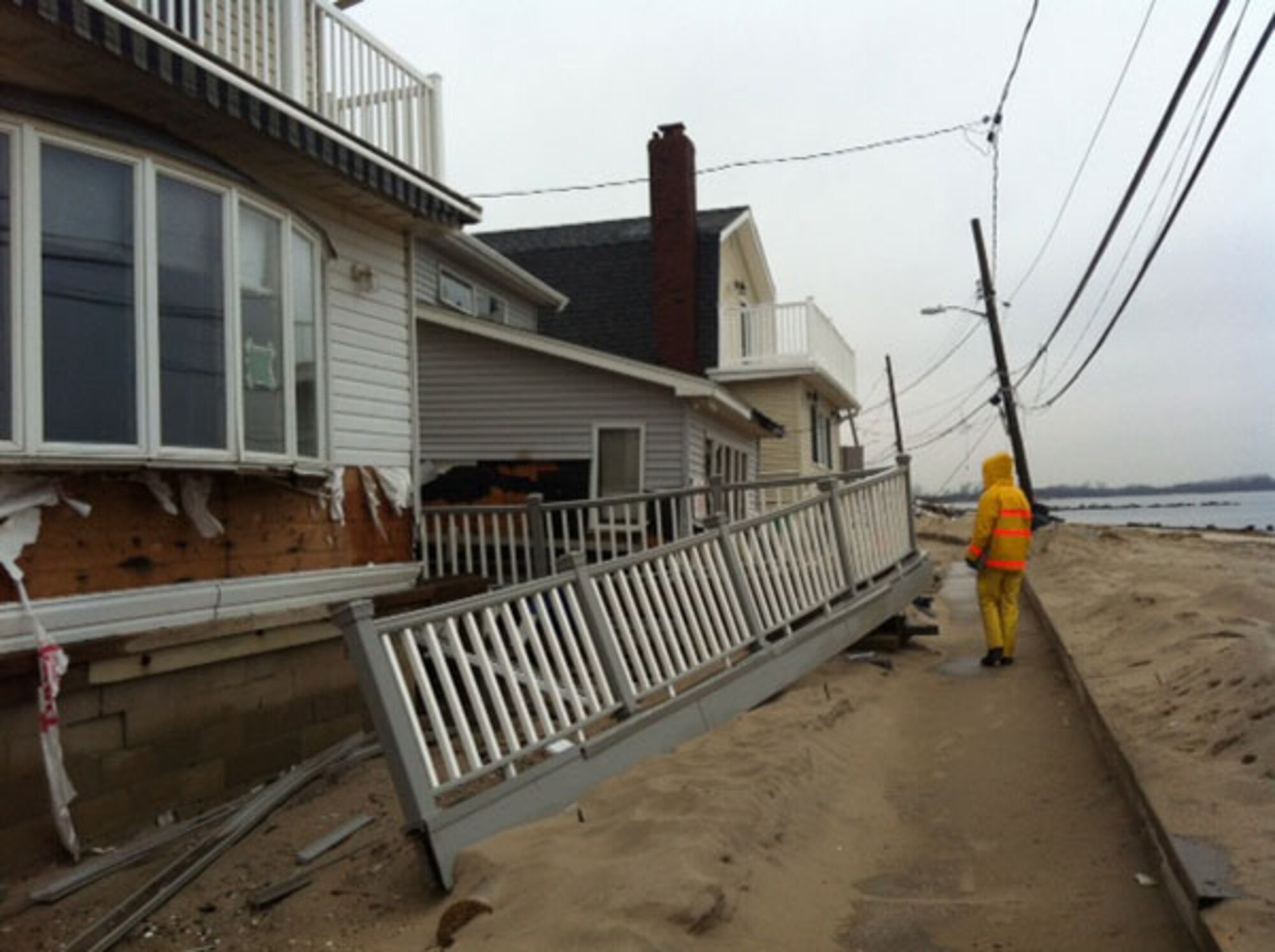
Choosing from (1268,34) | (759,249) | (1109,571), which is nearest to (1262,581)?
(1109,571)

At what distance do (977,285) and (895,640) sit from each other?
19.9 m

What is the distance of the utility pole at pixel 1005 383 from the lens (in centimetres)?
2462

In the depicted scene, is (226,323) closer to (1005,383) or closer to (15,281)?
(15,281)

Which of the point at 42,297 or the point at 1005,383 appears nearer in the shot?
the point at 42,297

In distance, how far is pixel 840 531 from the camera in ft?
25.5

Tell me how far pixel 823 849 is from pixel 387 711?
2070mm

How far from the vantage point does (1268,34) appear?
5.06 m

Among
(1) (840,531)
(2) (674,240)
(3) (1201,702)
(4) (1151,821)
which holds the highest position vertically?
(2) (674,240)

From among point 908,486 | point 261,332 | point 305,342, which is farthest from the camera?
point 908,486

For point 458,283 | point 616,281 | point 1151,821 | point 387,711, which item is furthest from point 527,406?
point 1151,821

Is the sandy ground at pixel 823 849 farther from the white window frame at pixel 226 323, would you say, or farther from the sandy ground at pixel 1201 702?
the white window frame at pixel 226 323

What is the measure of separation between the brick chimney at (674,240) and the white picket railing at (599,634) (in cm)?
1109

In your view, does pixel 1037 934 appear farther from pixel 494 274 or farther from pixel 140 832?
pixel 494 274

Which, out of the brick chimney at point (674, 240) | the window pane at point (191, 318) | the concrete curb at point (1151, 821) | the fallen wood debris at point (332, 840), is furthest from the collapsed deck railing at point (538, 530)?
the brick chimney at point (674, 240)
